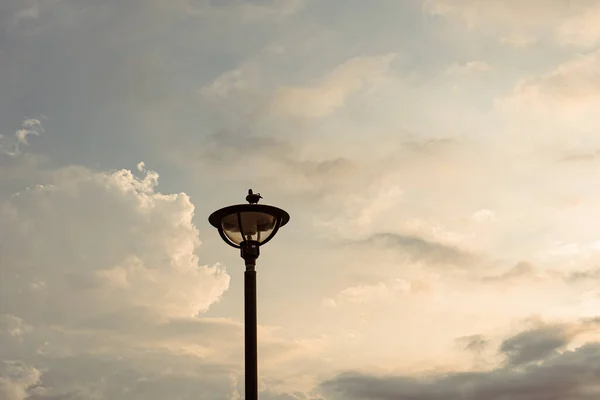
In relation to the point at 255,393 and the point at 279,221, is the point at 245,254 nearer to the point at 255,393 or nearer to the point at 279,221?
the point at 279,221

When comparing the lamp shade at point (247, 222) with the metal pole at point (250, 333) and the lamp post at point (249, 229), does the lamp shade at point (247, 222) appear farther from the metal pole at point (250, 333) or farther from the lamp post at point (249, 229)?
the metal pole at point (250, 333)

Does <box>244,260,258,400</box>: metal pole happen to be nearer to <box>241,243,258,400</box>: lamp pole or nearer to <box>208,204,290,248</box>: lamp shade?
<box>241,243,258,400</box>: lamp pole

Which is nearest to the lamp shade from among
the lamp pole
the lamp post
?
the lamp post

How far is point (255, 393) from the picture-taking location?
1599cm

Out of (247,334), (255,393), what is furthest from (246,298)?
(255,393)

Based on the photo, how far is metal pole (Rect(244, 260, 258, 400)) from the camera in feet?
52.7

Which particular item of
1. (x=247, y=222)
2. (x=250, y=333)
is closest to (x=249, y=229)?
(x=247, y=222)

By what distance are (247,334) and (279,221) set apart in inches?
89.4

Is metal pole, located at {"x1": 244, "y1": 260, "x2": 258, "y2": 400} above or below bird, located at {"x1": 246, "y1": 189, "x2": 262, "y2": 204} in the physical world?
below

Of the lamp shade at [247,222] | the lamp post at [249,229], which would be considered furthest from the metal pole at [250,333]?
the lamp shade at [247,222]

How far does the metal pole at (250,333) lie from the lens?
52.7ft

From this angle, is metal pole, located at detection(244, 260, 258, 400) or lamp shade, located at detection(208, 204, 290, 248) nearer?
metal pole, located at detection(244, 260, 258, 400)

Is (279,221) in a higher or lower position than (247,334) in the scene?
higher

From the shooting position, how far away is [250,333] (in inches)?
651
